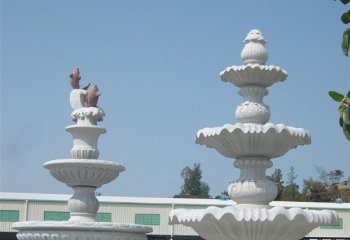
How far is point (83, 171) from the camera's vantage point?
34.4ft

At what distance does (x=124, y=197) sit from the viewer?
24047 mm

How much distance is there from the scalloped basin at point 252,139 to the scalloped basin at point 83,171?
328cm

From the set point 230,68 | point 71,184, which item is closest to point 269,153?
point 230,68

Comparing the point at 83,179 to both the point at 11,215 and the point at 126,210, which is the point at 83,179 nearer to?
the point at 126,210

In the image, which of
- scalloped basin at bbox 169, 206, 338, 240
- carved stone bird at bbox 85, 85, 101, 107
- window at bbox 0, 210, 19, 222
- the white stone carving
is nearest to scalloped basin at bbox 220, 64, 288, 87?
scalloped basin at bbox 169, 206, 338, 240

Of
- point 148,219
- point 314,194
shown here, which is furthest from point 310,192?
point 148,219

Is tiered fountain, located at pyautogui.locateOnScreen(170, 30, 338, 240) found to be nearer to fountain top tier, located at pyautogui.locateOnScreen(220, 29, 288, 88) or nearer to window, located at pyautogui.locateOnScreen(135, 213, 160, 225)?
fountain top tier, located at pyautogui.locateOnScreen(220, 29, 288, 88)

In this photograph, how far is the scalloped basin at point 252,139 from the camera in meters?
7.05

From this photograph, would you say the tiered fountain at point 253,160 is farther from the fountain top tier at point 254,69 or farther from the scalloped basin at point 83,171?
the scalloped basin at point 83,171

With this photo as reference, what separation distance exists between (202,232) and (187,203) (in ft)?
54.1

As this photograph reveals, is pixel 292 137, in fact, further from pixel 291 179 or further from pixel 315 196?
pixel 291 179

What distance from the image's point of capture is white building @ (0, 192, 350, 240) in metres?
23.0

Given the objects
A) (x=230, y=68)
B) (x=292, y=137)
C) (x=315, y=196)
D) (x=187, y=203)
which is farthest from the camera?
(x=315, y=196)

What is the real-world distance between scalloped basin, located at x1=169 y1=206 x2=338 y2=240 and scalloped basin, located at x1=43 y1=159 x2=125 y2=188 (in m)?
3.59
